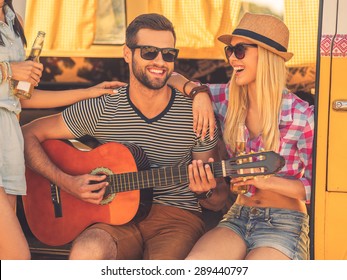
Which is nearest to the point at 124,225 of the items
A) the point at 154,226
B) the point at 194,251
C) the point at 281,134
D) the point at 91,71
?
the point at 154,226

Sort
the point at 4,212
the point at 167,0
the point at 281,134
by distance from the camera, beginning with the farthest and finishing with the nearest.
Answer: the point at 167,0
the point at 281,134
the point at 4,212

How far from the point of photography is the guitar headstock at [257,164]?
11.6 feet

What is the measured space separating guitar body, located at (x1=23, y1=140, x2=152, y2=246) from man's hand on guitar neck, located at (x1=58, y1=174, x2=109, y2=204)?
0.06m

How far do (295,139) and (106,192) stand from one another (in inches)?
38.4

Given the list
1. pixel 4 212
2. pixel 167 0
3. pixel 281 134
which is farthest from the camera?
pixel 167 0

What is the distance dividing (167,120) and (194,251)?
0.69m

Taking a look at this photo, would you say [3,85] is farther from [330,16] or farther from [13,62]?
[330,16]

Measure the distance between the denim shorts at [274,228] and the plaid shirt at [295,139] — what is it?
0.34 feet

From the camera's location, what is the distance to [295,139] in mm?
3865

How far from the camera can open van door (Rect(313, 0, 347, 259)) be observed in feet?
12.2

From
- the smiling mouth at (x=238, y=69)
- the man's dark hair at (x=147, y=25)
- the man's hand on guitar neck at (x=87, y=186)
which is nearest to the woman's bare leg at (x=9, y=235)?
the man's hand on guitar neck at (x=87, y=186)

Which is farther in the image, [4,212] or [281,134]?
[281,134]

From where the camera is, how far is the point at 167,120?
13.1 feet

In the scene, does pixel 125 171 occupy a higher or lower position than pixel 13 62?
lower
